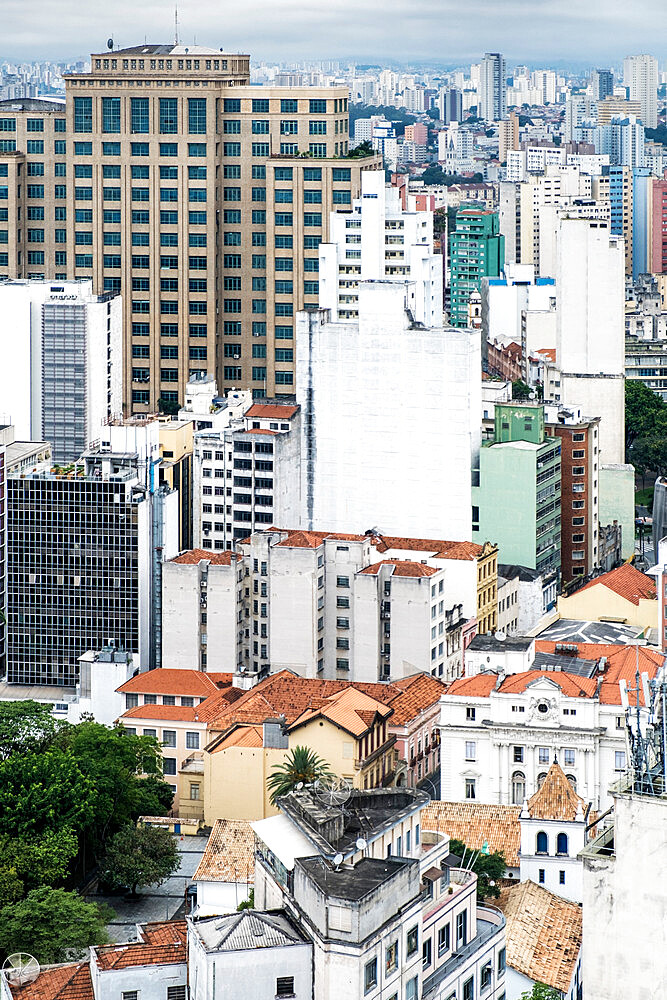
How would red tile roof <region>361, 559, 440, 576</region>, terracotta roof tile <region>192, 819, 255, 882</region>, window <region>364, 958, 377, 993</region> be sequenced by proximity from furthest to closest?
red tile roof <region>361, 559, 440, 576</region>
terracotta roof tile <region>192, 819, 255, 882</region>
window <region>364, 958, 377, 993</region>

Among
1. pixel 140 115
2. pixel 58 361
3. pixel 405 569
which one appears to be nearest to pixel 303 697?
pixel 405 569

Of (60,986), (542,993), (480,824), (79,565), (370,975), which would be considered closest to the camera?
(370,975)

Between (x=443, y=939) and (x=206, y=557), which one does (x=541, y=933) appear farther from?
(x=206, y=557)

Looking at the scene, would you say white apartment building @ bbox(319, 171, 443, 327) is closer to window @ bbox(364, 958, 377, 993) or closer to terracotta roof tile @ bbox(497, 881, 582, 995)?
terracotta roof tile @ bbox(497, 881, 582, 995)

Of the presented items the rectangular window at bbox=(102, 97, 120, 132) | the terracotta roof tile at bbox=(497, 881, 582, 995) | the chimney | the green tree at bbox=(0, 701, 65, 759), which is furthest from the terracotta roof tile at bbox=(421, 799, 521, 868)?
the rectangular window at bbox=(102, 97, 120, 132)

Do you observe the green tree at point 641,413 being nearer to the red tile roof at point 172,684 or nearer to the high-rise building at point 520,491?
the high-rise building at point 520,491

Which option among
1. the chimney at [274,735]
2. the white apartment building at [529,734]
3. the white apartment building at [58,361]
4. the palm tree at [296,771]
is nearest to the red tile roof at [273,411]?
the white apartment building at [58,361]

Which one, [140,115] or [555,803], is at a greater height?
[140,115]
